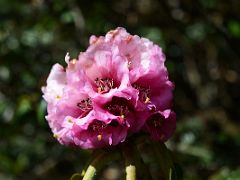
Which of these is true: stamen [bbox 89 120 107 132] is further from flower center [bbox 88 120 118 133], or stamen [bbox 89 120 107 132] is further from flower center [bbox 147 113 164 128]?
flower center [bbox 147 113 164 128]

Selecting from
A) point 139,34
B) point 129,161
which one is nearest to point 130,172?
point 129,161

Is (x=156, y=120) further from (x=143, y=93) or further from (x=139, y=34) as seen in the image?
(x=139, y=34)

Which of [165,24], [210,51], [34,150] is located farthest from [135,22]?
[34,150]

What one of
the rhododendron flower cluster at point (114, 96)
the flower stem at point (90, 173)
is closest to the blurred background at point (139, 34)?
the rhododendron flower cluster at point (114, 96)

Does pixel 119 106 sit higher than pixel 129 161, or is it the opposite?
pixel 119 106

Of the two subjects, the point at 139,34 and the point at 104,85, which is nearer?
the point at 104,85

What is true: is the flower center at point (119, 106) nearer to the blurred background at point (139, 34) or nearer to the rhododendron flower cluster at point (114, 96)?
the rhododendron flower cluster at point (114, 96)

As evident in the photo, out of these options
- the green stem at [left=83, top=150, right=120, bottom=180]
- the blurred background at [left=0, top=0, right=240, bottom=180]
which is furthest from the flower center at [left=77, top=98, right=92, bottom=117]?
the blurred background at [left=0, top=0, right=240, bottom=180]

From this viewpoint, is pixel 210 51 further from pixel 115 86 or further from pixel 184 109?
pixel 115 86
